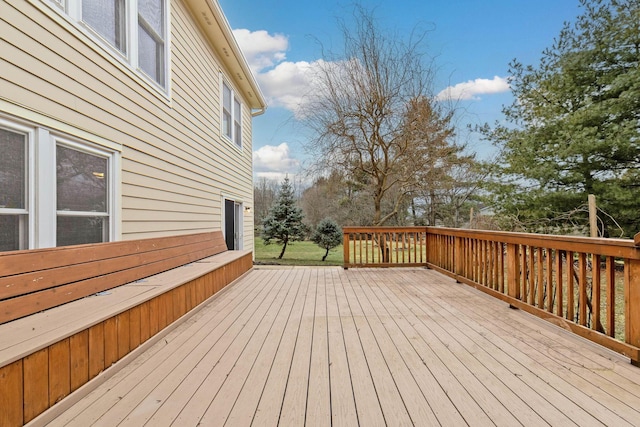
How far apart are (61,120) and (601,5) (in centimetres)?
1160

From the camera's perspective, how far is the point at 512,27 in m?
9.02

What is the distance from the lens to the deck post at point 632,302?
2172mm

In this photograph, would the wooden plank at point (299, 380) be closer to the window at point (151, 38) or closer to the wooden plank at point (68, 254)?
the wooden plank at point (68, 254)

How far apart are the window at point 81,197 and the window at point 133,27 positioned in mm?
1111

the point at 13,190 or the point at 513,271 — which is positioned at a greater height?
the point at 13,190

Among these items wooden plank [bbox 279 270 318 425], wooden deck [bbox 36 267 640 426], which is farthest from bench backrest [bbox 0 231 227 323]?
wooden plank [bbox 279 270 318 425]

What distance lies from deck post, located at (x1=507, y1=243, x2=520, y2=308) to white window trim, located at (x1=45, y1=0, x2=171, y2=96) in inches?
176

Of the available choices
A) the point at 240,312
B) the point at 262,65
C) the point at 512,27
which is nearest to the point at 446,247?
the point at 240,312

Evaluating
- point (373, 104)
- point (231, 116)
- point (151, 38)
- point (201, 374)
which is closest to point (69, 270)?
point (201, 374)

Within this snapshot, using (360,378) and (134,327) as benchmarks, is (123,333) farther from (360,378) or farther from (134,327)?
(360,378)

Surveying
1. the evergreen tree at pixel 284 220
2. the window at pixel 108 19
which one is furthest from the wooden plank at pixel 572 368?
the evergreen tree at pixel 284 220

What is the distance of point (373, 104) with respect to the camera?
23.4ft

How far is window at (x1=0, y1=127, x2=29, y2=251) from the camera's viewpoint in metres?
2.07

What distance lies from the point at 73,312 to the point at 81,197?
3.86 feet
